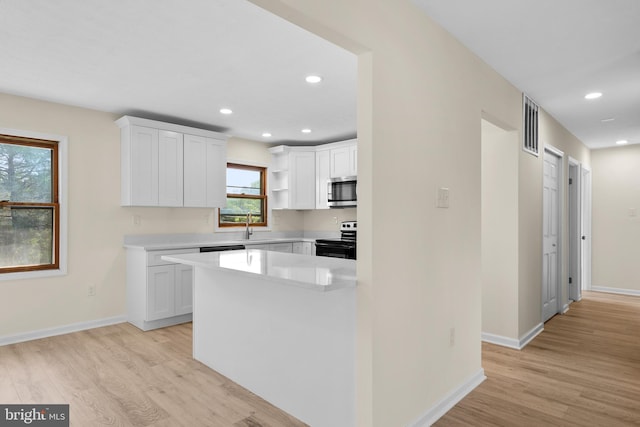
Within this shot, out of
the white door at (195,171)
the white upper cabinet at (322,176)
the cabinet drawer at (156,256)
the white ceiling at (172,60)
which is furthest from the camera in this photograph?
the white upper cabinet at (322,176)

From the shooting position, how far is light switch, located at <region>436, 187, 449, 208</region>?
240cm

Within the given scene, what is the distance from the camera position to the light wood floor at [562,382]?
232 cm

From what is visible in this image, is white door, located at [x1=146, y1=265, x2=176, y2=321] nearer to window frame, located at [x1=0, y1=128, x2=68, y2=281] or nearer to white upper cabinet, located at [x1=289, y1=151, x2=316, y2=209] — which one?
window frame, located at [x1=0, y1=128, x2=68, y2=281]

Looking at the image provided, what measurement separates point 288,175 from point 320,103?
2.02 m

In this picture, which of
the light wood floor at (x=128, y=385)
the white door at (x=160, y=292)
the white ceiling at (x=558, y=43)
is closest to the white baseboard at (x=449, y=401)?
the light wood floor at (x=128, y=385)

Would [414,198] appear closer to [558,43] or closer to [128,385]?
[558,43]

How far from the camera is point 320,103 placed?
406 centimetres

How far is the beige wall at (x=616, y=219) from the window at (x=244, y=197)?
216 inches

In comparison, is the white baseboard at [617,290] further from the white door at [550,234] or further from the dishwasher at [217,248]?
the dishwasher at [217,248]

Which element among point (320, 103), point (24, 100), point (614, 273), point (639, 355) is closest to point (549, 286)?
point (639, 355)

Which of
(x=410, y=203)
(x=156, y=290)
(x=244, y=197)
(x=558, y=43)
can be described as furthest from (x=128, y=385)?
(x=558, y=43)

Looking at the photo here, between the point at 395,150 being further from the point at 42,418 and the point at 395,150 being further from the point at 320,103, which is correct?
the point at 42,418

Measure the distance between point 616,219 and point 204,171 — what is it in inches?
253

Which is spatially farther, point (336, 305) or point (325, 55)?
point (325, 55)
